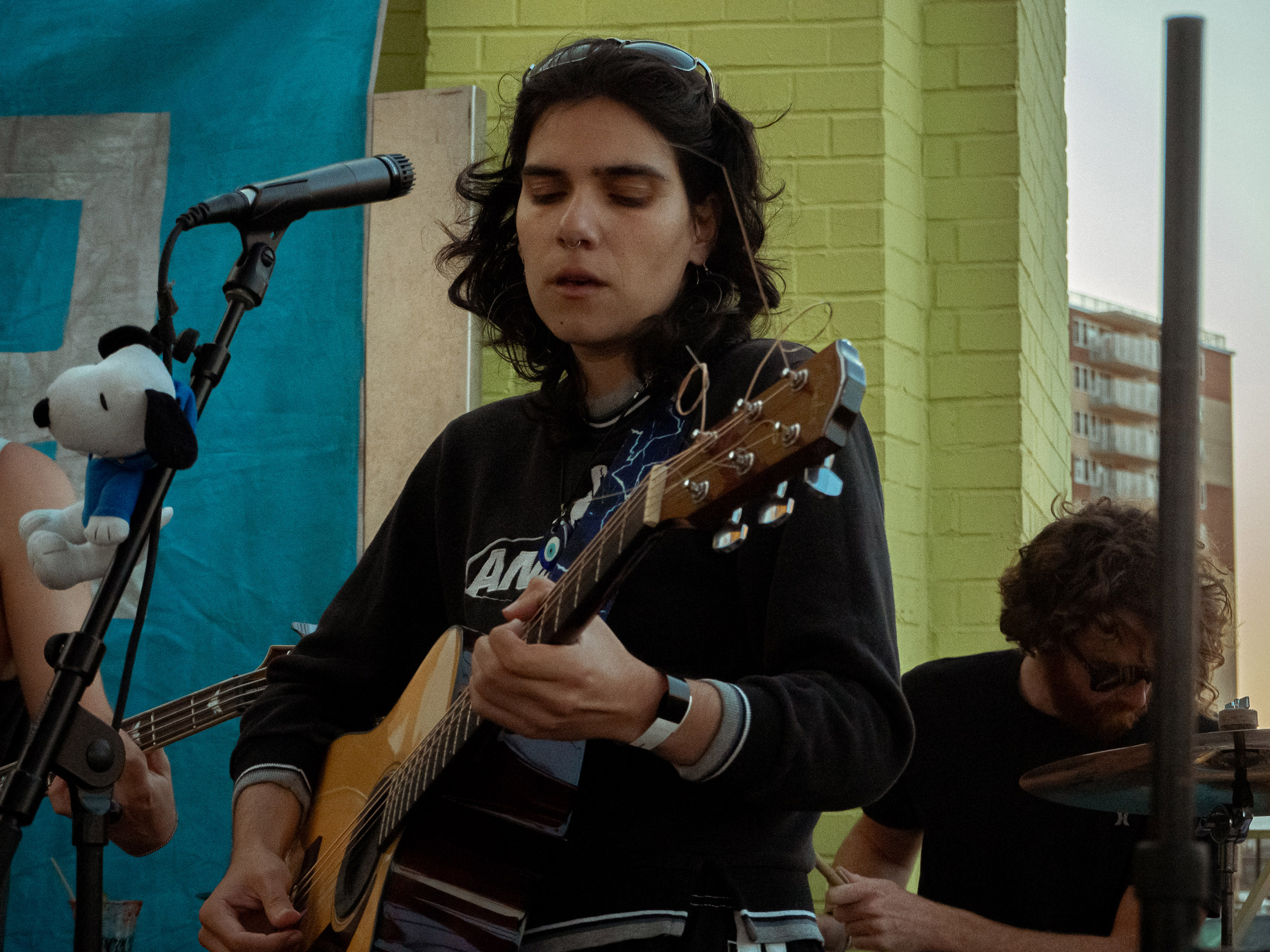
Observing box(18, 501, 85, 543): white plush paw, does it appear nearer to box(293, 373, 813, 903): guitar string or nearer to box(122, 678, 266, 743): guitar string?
box(293, 373, 813, 903): guitar string

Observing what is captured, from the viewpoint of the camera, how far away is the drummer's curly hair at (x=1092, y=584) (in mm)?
2305

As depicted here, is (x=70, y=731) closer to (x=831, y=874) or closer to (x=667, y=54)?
(x=667, y=54)

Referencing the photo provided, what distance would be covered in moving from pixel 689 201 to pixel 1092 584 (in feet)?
4.17

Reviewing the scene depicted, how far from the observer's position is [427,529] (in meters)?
1.62

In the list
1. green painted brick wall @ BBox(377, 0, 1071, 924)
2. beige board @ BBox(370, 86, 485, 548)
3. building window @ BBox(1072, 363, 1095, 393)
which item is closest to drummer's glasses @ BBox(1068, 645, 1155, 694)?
green painted brick wall @ BBox(377, 0, 1071, 924)

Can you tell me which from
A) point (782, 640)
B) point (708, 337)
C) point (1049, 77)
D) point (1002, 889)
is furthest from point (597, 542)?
point (1049, 77)

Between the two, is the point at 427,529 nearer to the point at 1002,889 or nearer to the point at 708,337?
the point at 708,337

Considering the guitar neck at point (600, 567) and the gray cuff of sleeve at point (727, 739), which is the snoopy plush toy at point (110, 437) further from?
the gray cuff of sleeve at point (727, 739)

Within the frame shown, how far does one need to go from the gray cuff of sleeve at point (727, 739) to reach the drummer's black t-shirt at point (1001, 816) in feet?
4.77

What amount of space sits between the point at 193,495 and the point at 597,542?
66.0 inches

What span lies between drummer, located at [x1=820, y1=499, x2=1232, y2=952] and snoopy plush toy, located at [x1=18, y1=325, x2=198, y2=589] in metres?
1.36

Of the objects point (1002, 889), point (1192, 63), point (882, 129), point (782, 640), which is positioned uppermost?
point (882, 129)

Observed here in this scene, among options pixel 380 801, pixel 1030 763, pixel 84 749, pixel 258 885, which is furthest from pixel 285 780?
pixel 1030 763

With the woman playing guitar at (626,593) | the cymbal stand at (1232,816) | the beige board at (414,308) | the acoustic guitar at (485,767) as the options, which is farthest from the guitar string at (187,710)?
the cymbal stand at (1232,816)
